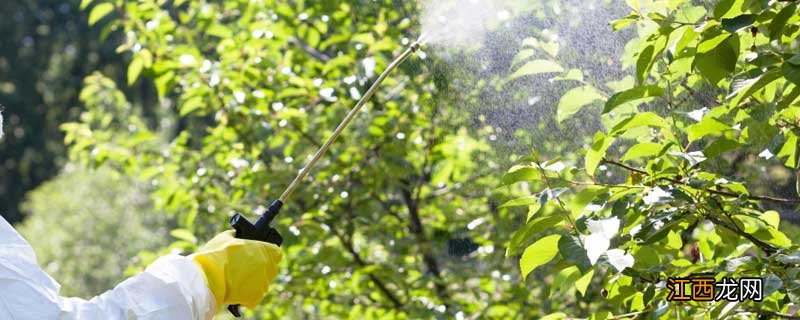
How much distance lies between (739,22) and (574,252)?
37cm

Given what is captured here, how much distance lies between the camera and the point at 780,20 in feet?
4.31

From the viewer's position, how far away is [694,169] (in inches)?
60.2

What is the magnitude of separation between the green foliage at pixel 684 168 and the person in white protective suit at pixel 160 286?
1.55ft

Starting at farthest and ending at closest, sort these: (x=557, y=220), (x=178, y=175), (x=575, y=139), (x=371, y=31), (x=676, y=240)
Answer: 1. (x=178, y=175)
2. (x=371, y=31)
3. (x=575, y=139)
4. (x=676, y=240)
5. (x=557, y=220)

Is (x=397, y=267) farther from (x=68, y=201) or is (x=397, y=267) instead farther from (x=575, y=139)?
(x=68, y=201)

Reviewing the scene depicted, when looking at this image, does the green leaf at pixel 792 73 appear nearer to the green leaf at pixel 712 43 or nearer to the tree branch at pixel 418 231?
the green leaf at pixel 712 43

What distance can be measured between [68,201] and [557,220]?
44.5 ft

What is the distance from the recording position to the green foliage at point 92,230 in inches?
494

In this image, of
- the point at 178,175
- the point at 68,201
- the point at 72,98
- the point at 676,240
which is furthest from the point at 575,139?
Answer: the point at 72,98

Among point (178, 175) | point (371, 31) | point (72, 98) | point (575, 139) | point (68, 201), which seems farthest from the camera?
point (72, 98)

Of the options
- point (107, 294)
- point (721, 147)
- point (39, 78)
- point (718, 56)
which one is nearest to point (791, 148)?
point (721, 147)

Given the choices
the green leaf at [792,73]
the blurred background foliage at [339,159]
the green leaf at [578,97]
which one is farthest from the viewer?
the blurred background foliage at [339,159]

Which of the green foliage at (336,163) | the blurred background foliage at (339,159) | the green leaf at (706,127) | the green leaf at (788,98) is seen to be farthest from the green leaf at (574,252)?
the green foliage at (336,163)

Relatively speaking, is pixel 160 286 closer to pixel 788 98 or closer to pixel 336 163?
pixel 788 98
